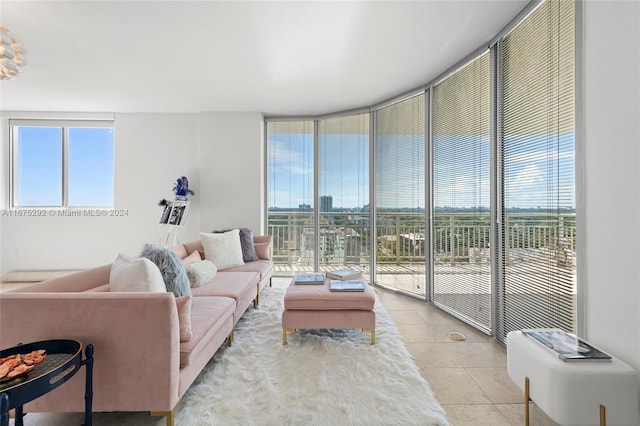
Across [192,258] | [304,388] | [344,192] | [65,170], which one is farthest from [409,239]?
[65,170]

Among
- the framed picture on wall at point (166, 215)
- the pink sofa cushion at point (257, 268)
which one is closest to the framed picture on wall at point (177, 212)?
the framed picture on wall at point (166, 215)

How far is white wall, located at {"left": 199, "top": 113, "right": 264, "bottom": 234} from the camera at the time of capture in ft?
14.6

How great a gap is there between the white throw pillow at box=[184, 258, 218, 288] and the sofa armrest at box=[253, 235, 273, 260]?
1105 mm

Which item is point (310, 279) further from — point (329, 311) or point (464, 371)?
point (464, 371)

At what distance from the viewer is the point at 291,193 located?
4.68 m

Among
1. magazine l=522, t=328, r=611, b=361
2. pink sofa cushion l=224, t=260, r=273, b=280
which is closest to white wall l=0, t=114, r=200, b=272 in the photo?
pink sofa cushion l=224, t=260, r=273, b=280

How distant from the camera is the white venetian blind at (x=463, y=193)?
262cm

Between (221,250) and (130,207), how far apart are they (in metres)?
2.32

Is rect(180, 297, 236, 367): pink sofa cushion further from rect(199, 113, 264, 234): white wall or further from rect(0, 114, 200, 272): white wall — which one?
rect(0, 114, 200, 272): white wall

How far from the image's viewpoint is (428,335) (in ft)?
8.40

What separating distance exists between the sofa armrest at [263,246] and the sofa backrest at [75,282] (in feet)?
6.91

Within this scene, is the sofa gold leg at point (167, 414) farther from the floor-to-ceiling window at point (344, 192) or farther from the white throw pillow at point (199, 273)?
the floor-to-ceiling window at point (344, 192)

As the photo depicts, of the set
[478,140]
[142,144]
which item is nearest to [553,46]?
[478,140]

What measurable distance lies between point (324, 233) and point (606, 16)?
370 cm
